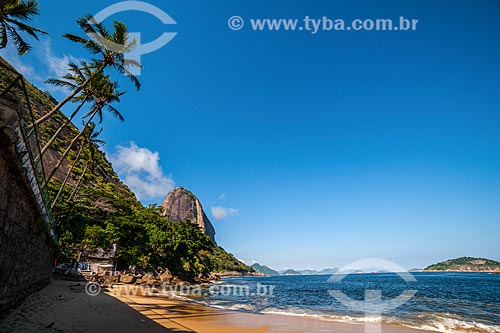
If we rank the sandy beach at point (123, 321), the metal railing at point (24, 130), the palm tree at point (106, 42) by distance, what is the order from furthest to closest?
the palm tree at point (106, 42) < the sandy beach at point (123, 321) < the metal railing at point (24, 130)

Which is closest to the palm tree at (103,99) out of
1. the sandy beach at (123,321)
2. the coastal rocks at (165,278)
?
the sandy beach at (123,321)

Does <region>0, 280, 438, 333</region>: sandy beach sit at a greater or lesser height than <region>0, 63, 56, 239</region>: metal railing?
Result: lesser

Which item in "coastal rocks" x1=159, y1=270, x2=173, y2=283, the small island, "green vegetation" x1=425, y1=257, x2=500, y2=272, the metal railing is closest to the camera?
the metal railing

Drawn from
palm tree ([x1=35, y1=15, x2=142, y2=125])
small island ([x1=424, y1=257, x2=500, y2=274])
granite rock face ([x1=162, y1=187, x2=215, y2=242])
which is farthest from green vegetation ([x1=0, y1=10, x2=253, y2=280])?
small island ([x1=424, y1=257, x2=500, y2=274])

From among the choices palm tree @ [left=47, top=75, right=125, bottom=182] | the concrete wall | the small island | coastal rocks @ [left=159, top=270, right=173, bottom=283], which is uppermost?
palm tree @ [left=47, top=75, right=125, bottom=182]

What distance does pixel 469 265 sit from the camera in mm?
146250

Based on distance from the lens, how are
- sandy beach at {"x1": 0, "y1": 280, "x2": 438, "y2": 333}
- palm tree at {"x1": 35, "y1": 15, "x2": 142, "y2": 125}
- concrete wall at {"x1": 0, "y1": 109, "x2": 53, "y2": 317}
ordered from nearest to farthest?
concrete wall at {"x1": 0, "y1": 109, "x2": 53, "y2": 317} < sandy beach at {"x1": 0, "y1": 280, "x2": 438, "y2": 333} < palm tree at {"x1": 35, "y1": 15, "x2": 142, "y2": 125}

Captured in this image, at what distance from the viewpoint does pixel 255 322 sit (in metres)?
11.7

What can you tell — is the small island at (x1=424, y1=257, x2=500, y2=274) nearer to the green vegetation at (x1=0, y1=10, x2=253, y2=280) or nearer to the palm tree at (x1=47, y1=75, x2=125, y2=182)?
the green vegetation at (x1=0, y1=10, x2=253, y2=280)

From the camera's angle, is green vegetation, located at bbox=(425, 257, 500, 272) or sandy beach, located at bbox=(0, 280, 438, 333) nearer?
sandy beach, located at bbox=(0, 280, 438, 333)

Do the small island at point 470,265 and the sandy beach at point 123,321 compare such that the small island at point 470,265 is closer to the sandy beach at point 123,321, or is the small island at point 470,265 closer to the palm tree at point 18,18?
the sandy beach at point 123,321

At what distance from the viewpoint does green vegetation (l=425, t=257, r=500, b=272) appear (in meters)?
138

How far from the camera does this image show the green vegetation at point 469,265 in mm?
138375

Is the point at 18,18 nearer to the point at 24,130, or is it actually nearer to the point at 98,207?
the point at 24,130
